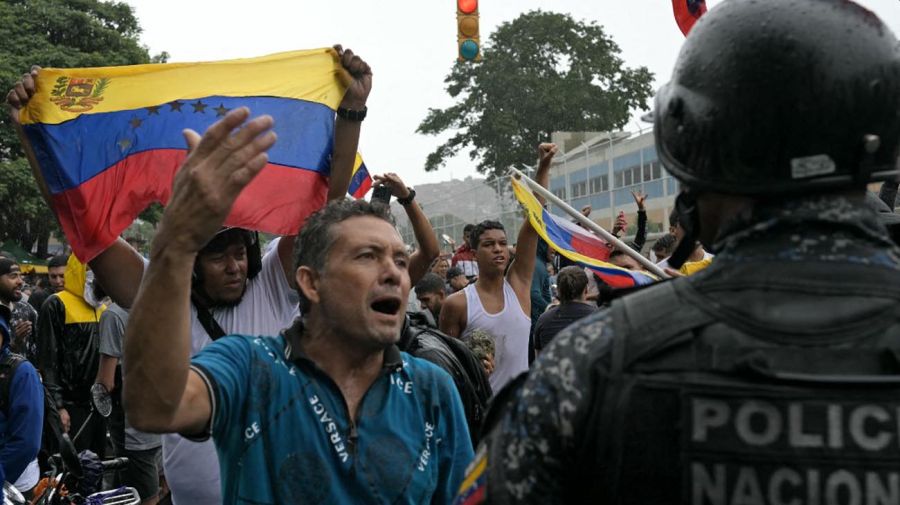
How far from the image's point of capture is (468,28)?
46.2 feet

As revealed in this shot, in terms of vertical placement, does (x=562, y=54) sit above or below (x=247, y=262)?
above

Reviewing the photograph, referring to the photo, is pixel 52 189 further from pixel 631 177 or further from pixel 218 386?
pixel 631 177

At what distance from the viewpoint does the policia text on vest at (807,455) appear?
150 cm

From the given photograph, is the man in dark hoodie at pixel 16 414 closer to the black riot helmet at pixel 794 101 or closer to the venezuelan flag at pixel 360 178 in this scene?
the venezuelan flag at pixel 360 178

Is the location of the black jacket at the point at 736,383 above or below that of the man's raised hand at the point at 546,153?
below

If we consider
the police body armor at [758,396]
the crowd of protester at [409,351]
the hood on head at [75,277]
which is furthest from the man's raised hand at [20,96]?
the hood on head at [75,277]

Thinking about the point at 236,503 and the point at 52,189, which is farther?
the point at 52,189

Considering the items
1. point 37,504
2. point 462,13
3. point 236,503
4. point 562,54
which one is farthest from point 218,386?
point 562,54

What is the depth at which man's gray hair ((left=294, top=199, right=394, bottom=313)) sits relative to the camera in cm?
333

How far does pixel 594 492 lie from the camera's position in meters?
1.61

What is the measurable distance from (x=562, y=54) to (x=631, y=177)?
30.8 metres

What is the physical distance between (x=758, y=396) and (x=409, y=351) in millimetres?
2801

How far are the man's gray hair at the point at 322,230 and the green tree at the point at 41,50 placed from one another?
42014mm

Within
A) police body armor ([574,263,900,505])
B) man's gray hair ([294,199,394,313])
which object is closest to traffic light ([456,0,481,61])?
man's gray hair ([294,199,394,313])
